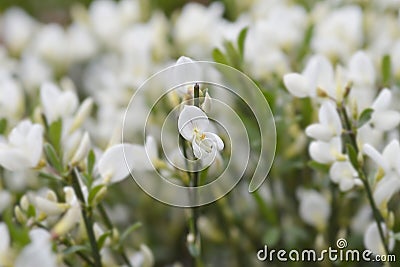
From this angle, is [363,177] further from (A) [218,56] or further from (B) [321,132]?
(A) [218,56]

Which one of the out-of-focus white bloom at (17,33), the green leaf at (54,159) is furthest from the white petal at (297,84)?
the out-of-focus white bloom at (17,33)

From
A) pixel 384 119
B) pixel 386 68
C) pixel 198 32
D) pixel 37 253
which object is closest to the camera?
pixel 37 253

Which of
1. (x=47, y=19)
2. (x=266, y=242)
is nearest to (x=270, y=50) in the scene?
(x=266, y=242)

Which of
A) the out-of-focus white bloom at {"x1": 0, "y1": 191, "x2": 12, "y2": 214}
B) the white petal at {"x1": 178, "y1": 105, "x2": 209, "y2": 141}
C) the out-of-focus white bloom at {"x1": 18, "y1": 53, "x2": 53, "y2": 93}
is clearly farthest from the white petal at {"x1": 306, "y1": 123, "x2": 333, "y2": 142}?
the out-of-focus white bloom at {"x1": 18, "y1": 53, "x2": 53, "y2": 93}

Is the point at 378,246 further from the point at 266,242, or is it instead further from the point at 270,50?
the point at 270,50

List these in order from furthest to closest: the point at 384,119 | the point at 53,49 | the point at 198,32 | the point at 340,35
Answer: the point at 53,49
the point at 198,32
the point at 340,35
the point at 384,119

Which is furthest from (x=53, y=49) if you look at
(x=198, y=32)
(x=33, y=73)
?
(x=198, y=32)

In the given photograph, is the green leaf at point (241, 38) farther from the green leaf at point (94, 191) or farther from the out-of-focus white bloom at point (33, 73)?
the out-of-focus white bloom at point (33, 73)
